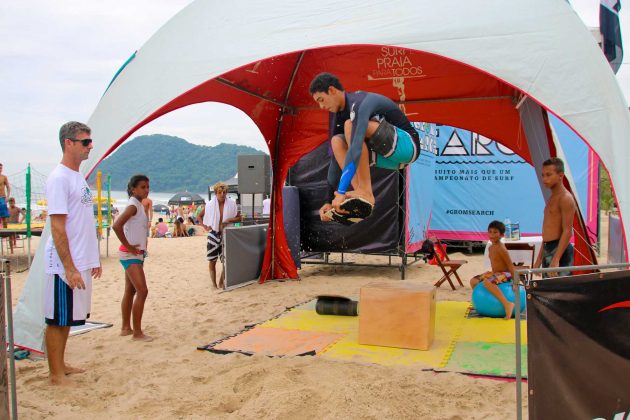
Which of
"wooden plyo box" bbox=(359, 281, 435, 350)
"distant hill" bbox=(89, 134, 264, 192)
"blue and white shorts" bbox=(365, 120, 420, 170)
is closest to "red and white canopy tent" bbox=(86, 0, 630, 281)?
"blue and white shorts" bbox=(365, 120, 420, 170)

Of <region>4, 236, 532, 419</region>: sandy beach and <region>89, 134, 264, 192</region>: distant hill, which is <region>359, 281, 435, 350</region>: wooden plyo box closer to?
<region>4, 236, 532, 419</region>: sandy beach

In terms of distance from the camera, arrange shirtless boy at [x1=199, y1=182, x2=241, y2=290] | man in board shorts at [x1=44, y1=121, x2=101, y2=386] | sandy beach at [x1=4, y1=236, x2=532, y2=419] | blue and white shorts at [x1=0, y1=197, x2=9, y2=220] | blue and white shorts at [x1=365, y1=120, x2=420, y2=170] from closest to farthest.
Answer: sandy beach at [x1=4, y1=236, x2=532, y2=419], man in board shorts at [x1=44, y1=121, x2=101, y2=386], blue and white shorts at [x1=365, y1=120, x2=420, y2=170], shirtless boy at [x1=199, y1=182, x2=241, y2=290], blue and white shorts at [x1=0, y1=197, x2=9, y2=220]

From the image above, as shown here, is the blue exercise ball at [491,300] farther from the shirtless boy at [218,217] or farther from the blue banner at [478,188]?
the blue banner at [478,188]

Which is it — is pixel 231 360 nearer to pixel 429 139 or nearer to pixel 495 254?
pixel 495 254

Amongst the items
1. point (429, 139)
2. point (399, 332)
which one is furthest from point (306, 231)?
point (399, 332)

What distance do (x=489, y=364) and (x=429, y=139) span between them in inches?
279

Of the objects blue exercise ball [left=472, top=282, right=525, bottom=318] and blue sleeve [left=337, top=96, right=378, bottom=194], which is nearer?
blue sleeve [left=337, top=96, right=378, bottom=194]

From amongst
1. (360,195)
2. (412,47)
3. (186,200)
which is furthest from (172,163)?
(360,195)

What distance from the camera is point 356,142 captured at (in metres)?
3.97

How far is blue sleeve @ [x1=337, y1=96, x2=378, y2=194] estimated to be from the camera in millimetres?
3949

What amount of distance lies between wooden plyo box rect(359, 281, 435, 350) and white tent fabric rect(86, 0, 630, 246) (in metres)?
1.78

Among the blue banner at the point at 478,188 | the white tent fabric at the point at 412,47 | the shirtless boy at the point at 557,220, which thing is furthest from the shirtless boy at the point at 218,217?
the blue banner at the point at 478,188

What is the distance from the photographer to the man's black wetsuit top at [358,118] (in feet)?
13.0

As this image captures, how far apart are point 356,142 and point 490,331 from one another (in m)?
2.64
